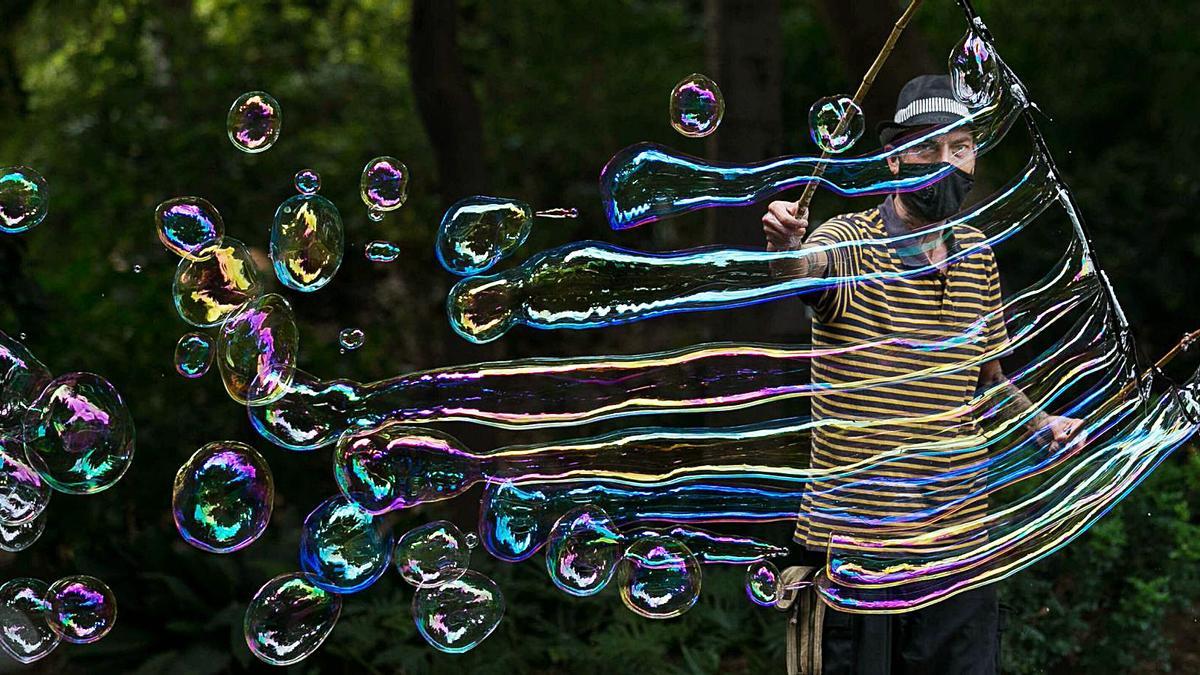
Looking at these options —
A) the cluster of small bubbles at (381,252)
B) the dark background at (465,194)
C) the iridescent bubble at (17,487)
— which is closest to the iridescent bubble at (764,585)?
the cluster of small bubbles at (381,252)

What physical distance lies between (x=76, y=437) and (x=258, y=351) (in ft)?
1.71

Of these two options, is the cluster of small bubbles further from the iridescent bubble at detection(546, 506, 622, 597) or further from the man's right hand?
the man's right hand

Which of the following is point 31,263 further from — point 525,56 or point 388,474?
point 388,474

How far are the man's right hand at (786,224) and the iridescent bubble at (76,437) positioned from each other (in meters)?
1.65

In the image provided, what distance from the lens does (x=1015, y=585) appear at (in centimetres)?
496

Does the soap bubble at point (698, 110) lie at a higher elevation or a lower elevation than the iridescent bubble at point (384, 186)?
higher

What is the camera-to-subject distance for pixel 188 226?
3545 millimetres

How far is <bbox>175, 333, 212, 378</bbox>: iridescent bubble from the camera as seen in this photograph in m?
3.55

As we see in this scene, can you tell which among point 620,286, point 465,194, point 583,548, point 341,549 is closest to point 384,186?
point 620,286

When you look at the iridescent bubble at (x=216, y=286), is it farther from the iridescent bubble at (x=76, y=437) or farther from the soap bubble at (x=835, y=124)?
the soap bubble at (x=835, y=124)

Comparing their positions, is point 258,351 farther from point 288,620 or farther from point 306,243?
point 288,620

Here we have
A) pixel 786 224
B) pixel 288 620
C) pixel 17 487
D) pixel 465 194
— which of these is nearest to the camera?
pixel 786 224

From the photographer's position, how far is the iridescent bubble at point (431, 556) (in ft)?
11.1

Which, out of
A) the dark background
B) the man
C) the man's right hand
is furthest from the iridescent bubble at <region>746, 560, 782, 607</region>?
the dark background
